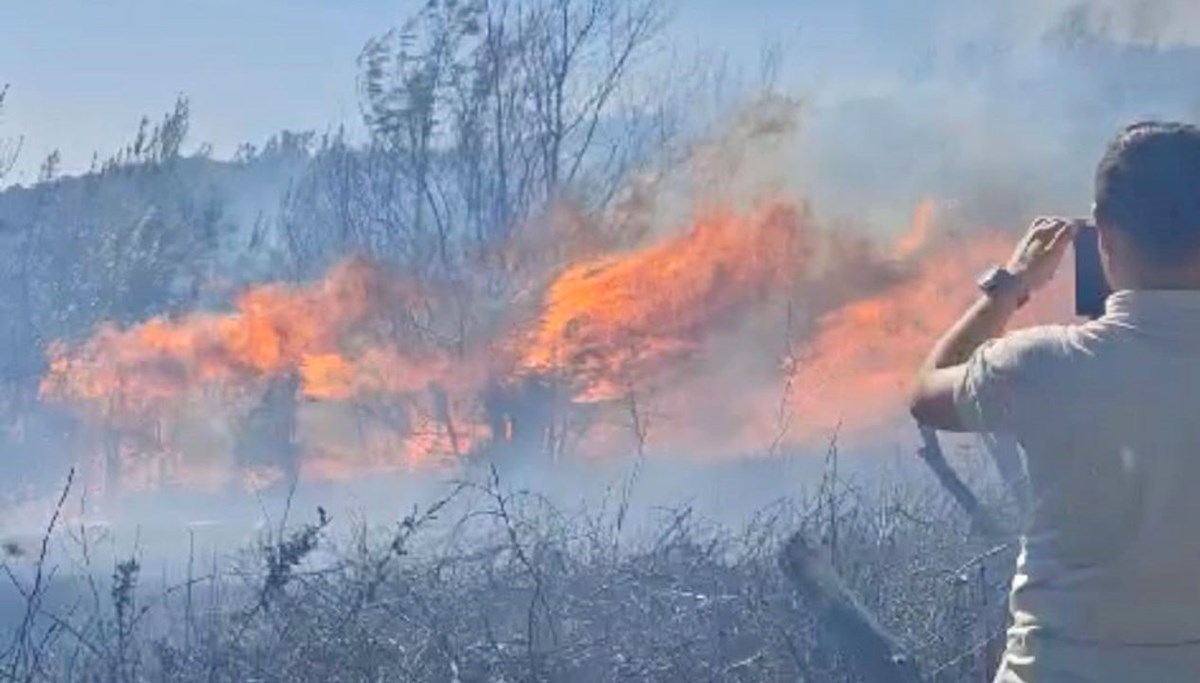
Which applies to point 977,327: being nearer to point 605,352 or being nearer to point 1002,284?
point 1002,284

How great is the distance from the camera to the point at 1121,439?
8.81ft

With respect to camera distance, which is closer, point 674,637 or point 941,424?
point 941,424

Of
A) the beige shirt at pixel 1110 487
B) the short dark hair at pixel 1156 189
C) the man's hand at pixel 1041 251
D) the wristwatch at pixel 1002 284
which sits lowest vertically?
the beige shirt at pixel 1110 487

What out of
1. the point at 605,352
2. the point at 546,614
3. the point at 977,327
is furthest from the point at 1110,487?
the point at 605,352

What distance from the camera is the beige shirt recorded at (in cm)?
264

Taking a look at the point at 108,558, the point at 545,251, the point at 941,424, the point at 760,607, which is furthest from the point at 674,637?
the point at 108,558

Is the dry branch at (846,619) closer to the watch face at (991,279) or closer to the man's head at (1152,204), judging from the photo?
the watch face at (991,279)

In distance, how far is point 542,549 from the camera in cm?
748

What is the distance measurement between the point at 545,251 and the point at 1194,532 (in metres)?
15.7

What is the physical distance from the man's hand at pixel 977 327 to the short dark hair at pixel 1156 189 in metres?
0.32

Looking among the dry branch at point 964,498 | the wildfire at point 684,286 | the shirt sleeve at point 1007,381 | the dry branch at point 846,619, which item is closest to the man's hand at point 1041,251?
the shirt sleeve at point 1007,381

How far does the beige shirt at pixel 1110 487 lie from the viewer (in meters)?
2.64

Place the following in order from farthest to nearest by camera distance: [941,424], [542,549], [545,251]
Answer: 1. [545,251]
2. [542,549]
3. [941,424]

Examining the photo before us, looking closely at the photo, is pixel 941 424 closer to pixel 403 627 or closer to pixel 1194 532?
pixel 1194 532
